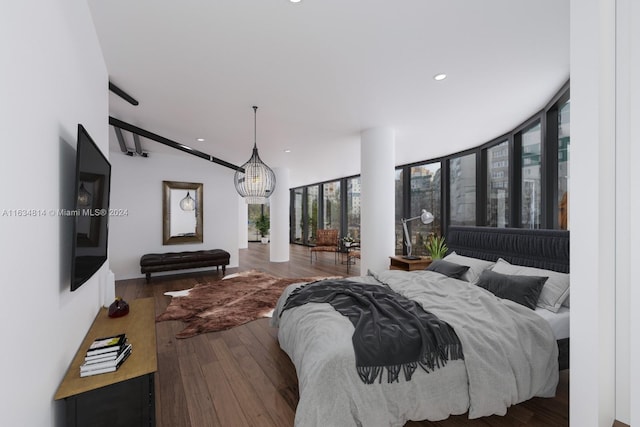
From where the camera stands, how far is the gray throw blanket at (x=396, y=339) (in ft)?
5.58

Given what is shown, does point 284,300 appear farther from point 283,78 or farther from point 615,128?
point 615,128

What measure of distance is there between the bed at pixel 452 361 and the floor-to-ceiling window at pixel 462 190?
8.67 feet

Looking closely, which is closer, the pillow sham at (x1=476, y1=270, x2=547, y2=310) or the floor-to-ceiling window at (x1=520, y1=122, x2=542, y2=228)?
the pillow sham at (x1=476, y1=270, x2=547, y2=310)

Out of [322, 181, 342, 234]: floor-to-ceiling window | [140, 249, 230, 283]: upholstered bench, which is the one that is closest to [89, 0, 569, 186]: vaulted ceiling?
[140, 249, 230, 283]: upholstered bench

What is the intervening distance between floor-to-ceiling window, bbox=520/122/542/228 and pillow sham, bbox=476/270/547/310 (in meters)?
1.45

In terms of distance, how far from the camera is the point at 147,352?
175 cm

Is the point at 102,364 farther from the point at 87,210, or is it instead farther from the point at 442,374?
the point at 442,374

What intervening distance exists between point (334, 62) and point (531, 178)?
10.4ft

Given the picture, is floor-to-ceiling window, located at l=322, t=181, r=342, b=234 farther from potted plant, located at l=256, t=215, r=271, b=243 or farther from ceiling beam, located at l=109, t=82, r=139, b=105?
ceiling beam, located at l=109, t=82, r=139, b=105

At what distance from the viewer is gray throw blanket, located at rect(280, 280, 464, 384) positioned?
5.58 feet

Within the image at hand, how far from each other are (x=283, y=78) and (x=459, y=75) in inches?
69.7

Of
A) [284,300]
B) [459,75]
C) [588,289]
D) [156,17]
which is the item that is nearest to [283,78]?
[156,17]

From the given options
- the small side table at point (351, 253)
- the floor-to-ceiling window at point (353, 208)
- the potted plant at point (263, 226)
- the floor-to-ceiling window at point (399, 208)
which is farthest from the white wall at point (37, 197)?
the potted plant at point (263, 226)

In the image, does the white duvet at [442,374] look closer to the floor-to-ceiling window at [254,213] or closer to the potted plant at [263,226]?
the potted plant at [263,226]
